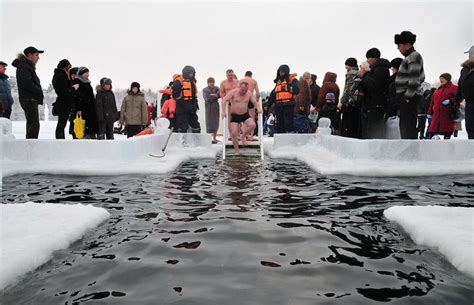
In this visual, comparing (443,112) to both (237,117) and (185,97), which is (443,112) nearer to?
(237,117)

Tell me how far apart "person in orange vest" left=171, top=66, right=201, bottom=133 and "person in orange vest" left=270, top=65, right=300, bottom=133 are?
2387mm

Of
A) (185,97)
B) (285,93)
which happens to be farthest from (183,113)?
(285,93)

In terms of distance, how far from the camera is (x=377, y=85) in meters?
8.38

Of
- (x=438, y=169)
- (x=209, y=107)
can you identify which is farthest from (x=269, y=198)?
(x=209, y=107)

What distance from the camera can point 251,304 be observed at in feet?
7.11

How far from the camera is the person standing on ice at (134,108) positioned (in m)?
12.1

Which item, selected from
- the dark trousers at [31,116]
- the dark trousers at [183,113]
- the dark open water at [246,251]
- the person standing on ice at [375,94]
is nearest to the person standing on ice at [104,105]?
the dark trousers at [183,113]

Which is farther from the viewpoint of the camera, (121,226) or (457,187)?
(457,187)

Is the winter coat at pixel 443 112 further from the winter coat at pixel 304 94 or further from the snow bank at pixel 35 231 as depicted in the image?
the snow bank at pixel 35 231

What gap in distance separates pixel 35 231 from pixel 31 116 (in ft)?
19.3

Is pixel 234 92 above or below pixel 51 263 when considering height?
above

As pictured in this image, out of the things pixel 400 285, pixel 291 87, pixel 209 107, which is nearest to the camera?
pixel 400 285

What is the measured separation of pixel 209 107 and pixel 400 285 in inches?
493

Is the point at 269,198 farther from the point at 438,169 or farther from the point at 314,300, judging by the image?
the point at 438,169
